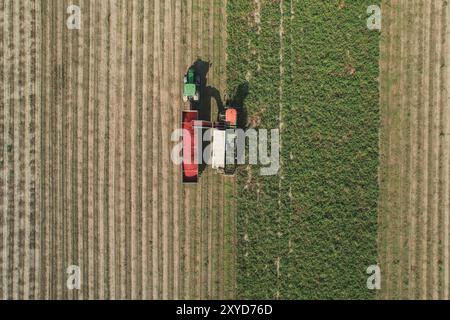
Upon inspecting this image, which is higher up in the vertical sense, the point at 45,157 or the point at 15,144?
the point at 15,144

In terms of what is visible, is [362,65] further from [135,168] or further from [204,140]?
[135,168]

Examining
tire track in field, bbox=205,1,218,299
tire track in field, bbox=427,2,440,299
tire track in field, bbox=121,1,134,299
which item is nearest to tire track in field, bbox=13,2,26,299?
tire track in field, bbox=121,1,134,299

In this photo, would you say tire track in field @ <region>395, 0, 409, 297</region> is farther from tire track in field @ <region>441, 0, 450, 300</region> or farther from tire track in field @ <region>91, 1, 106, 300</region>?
tire track in field @ <region>91, 1, 106, 300</region>

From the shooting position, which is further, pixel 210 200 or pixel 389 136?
pixel 210 200

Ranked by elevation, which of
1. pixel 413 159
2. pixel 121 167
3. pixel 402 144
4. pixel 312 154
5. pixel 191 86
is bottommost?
pixel 121 167

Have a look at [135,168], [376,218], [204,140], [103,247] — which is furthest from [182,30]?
→ [376,218]

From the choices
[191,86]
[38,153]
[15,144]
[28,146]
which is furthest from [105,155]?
[191,86]

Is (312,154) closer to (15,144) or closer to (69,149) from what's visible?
(69,149)
